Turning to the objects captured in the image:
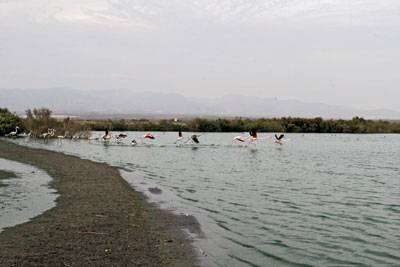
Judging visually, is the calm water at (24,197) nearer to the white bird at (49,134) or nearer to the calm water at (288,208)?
the calm water at (288,208)

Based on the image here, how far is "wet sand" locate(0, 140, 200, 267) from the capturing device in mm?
9727

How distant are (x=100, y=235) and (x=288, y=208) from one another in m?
7.30

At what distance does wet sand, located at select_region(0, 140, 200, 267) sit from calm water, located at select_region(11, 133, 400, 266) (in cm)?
85

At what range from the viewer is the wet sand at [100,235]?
9727mm

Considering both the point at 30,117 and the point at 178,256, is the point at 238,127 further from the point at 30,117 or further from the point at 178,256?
the point at 178,256

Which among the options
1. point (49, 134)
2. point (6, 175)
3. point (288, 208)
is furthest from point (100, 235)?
point (49, 134)

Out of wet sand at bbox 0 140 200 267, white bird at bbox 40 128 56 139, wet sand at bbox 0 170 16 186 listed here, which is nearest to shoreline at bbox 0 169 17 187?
wet sand at bbox 0 170 16 186

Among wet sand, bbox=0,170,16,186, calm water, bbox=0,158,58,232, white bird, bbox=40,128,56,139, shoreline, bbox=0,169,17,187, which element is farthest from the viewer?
white bird, bbox=40,128,56,139

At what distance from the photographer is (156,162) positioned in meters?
35.0

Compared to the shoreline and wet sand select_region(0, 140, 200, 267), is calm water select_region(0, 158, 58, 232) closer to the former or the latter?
the shoreline

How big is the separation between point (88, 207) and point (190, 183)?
934 centimetres

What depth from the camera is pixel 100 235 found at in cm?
1159

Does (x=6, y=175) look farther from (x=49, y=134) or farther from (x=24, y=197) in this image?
(x=49, y=134)

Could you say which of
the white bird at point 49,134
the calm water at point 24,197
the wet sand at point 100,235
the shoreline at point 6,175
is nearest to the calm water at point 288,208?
the wet sand at point 100,235
